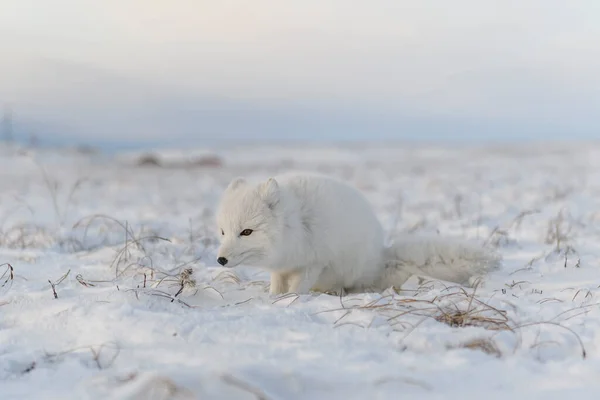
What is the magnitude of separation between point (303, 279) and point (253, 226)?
50 cm

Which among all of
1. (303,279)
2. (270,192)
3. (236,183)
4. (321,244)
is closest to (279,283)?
(303,279)

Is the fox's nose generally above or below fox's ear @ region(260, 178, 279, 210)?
below

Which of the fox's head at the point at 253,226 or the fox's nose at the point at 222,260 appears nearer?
the fox's nose at the point at 222,260

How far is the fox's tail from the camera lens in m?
4.34

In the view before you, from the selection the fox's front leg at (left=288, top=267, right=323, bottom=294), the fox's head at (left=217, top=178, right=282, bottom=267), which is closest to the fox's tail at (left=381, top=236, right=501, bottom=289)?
the fox's front leg at (left=288, top=267, right=323, bottom=294)

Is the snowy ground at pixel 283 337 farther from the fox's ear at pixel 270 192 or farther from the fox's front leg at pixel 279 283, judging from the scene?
the fox's ear at pixel 270 192

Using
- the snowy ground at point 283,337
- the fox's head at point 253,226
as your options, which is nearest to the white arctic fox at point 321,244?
the fox's head at point 253,226

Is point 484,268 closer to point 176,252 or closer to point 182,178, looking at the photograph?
point 176,252

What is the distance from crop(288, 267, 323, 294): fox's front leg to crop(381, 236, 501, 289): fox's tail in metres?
0.67

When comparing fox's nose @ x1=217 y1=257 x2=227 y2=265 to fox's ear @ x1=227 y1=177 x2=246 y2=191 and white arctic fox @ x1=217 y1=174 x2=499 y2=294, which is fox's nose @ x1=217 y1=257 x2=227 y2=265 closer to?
white arctic fox @ x1=217 y1=174 x2=499 y2=294

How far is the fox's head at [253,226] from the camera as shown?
3.78m

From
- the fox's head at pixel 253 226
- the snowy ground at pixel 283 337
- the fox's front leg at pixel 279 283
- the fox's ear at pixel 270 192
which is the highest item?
the fox's ear at pixel 270 192

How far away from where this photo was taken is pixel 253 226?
3.85 m

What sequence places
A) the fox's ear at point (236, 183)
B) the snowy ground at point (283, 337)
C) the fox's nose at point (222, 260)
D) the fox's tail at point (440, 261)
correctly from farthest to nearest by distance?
the fox's tail at point (440, 261)
the fox's ear at point (236, 183)
the fox's nose at point (222, 260)
the snowy ground at point (283, 337)
